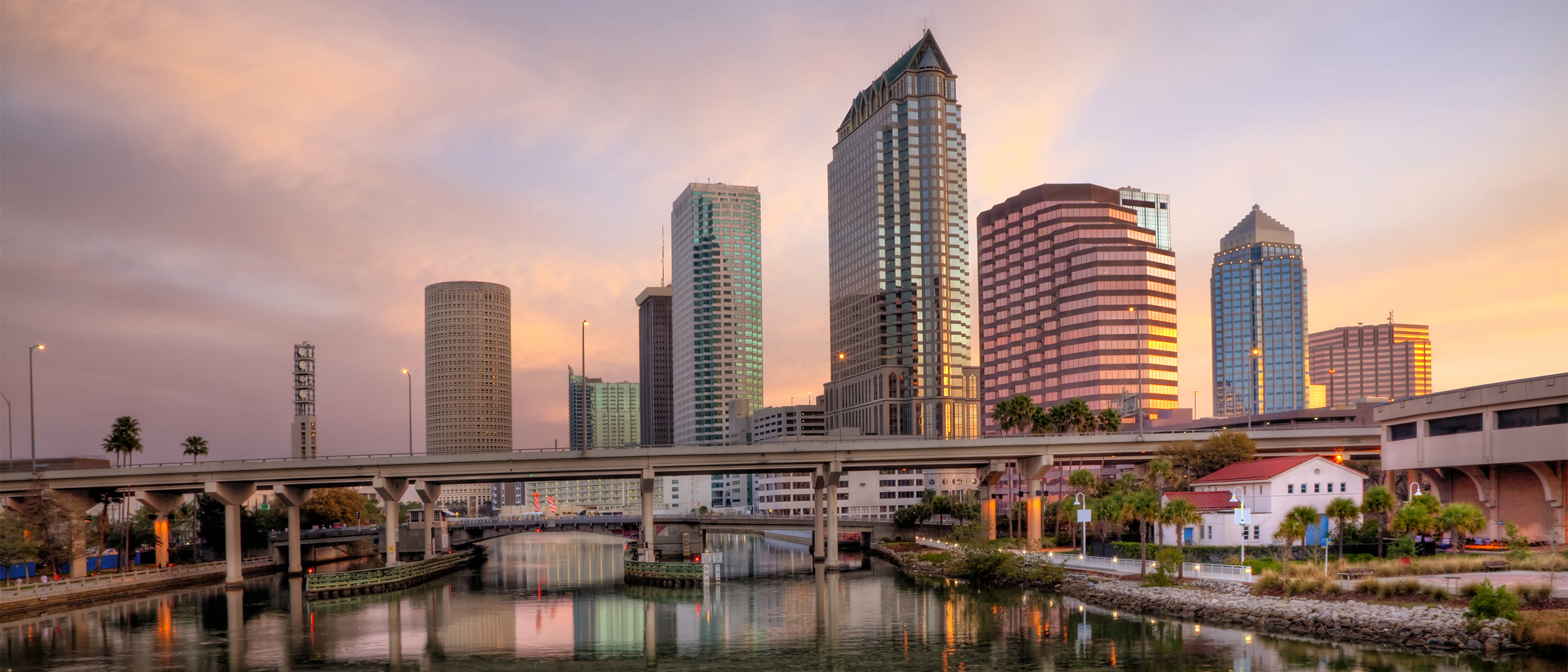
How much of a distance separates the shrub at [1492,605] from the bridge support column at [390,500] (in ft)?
310

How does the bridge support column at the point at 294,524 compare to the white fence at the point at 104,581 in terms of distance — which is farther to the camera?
the bridge support column at the point at 294,524

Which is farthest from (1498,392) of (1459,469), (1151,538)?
(1151,538)

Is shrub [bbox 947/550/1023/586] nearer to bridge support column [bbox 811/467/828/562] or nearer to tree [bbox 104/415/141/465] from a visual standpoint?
bridge support column [bbox 811/467/828/562]

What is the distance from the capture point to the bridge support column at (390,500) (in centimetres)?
11050

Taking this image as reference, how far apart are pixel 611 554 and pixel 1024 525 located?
78049 millimetres

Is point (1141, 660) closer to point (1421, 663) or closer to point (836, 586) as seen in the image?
point (1421, 663)

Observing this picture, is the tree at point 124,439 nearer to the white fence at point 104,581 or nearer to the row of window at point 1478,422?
the white fence at point 104,581

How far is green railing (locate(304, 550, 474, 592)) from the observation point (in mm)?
95812

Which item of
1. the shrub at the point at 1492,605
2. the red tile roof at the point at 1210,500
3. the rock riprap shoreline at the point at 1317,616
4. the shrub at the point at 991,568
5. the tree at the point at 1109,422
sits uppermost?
the tree at the point at 1109,422

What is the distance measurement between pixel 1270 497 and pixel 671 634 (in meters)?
51.9

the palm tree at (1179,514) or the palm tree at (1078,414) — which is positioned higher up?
the palm tree at (1078,414)

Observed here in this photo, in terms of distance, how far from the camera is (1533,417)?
3164 inches

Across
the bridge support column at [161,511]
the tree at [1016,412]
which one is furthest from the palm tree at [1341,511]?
the bridge support column at [161,511]

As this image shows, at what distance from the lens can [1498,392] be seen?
83.4 m
